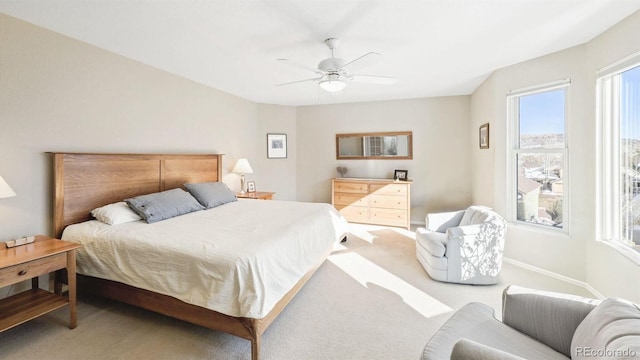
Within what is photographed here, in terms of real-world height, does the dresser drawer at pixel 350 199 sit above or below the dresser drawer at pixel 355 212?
above

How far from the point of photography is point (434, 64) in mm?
3512

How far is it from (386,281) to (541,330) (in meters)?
1.65

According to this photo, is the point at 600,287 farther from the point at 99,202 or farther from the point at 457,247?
the point at 99,202

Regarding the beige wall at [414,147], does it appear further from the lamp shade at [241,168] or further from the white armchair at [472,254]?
the white armchair at [472,254]

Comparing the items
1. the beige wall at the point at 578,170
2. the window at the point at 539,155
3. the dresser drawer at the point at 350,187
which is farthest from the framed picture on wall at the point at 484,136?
the dresser drawer at the point at 350,187

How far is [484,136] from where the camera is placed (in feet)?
14.0

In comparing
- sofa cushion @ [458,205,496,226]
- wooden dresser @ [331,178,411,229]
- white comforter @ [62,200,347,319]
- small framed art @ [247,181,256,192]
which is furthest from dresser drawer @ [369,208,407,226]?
white comforter @ [62,200,347,319]

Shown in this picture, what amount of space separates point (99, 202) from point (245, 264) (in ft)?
7.33

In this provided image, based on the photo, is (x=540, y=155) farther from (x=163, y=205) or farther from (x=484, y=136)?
(x=163, y=205)

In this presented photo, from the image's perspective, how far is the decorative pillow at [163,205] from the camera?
2.84 m

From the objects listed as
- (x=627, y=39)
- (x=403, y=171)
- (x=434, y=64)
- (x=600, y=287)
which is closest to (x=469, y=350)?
(x=600, y=287)

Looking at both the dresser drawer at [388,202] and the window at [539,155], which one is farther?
the dresser drawer at [388,202]

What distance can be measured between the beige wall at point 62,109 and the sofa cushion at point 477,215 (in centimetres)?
405

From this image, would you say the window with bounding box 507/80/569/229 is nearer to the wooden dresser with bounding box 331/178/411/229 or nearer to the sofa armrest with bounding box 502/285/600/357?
the wooden dresser with bounding box 331/178/411/229
